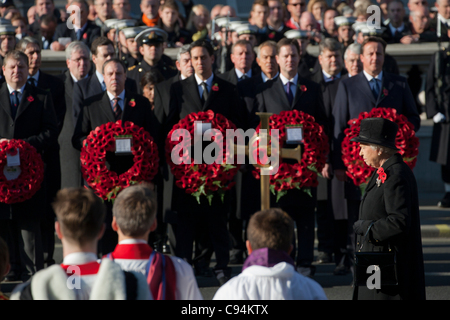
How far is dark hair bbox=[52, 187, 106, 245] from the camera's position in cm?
355

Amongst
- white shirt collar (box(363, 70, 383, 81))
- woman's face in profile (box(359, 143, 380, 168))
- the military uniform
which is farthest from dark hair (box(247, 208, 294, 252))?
the military uniform

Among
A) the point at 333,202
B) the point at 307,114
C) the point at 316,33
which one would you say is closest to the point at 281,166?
the point at 307,114

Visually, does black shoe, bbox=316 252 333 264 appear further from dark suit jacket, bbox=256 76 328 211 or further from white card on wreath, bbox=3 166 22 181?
white card on wreath, bbox=3 166 22 181

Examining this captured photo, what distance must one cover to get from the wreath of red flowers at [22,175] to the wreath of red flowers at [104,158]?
54cm

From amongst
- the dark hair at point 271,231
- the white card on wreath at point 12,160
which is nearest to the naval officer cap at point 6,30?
the white card on wreath at point 12,160

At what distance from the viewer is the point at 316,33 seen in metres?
12.2

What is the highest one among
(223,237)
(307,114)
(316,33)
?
(316,33)

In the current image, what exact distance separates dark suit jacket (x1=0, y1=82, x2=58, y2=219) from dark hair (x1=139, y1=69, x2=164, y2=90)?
4.72 feet

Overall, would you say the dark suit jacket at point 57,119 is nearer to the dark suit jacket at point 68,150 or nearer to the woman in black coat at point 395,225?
the dark suit jacket at point 68,150

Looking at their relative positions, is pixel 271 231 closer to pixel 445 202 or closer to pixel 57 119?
pixel 57 119

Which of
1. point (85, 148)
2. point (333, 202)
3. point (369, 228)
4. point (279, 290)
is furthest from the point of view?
point (333, 202)

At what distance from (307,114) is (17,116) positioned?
3145mm

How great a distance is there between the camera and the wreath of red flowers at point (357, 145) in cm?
739

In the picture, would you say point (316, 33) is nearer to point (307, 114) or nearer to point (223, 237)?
point (307, 114)
